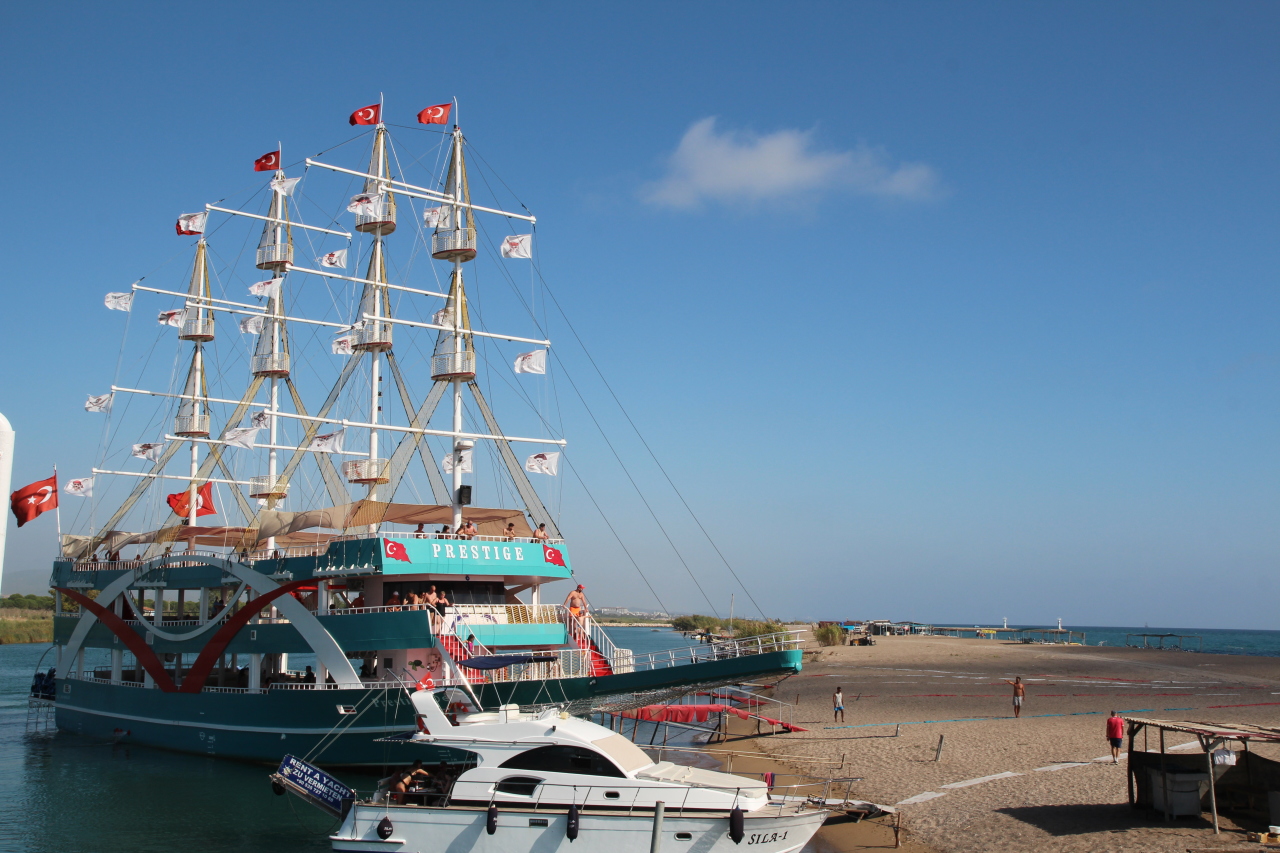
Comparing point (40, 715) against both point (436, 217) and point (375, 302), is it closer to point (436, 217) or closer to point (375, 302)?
point (375, 302)

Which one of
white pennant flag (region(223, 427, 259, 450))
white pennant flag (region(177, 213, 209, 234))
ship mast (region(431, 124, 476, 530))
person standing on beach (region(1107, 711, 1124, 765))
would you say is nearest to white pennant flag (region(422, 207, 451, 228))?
ship mast (region(431, 124, 476, 530))

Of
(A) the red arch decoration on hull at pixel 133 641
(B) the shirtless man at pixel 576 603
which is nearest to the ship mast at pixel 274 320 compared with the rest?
(A) the red arch decoration on hull at pixel 133 641

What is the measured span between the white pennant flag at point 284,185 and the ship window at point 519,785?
30207 millimetres

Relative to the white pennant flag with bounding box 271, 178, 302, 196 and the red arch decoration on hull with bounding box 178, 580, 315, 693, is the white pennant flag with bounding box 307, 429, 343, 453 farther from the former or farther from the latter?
the white pennant flag with bounding box 271, 178, 302, 196

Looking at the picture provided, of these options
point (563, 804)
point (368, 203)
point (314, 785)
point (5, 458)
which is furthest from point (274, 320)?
point (5, 458)

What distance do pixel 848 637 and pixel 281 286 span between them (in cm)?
7410

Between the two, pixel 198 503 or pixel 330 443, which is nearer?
pixel 330 443

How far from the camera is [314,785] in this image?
1769 cm

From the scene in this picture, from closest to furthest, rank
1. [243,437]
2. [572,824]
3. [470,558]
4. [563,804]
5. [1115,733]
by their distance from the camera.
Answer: [572,824], [563,804], [1115,733], [470,558], [243,437]

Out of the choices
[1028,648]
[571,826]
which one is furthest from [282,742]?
[1028,648]

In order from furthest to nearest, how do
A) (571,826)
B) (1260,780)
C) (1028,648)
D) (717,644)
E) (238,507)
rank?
(1028,648), (238,507), (717,644), (1260,780), (571,826)

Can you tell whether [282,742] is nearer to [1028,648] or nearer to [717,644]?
[717,644]

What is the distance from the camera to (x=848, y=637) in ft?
→ 324

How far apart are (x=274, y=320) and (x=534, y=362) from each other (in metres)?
15.6
